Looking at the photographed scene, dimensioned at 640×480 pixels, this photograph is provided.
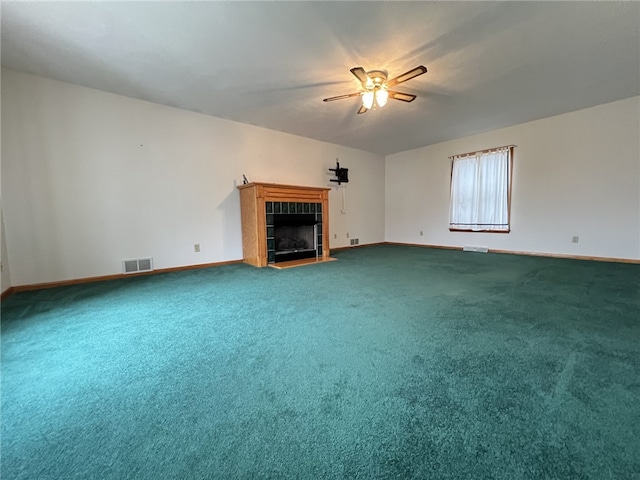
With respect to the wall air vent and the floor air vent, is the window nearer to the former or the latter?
the wall air vent

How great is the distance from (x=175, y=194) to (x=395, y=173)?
5544mm

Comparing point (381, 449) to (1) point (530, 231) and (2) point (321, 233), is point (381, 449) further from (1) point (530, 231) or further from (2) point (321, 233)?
(1) point (530, 231)

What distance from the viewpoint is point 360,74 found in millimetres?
2771

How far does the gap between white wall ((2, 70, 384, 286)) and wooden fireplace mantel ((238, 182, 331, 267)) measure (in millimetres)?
239

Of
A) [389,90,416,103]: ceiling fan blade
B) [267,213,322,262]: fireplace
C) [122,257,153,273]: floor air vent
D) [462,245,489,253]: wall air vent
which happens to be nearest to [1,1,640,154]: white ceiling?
[389,90,416,103]: ceiling fan blade

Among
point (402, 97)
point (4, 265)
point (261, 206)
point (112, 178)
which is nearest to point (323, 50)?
point (402, 97)

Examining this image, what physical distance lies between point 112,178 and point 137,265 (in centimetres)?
128

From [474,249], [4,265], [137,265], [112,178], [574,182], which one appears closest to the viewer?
[4,265]

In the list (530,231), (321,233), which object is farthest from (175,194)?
(530,231)

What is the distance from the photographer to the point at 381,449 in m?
0.95

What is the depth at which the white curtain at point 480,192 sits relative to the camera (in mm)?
5312

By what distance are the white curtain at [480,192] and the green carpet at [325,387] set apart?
3.05 meters

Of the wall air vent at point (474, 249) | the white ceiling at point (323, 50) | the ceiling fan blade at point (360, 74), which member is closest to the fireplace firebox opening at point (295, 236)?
the white ceiling at point (323, 50)

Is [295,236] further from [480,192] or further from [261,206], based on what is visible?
[480,192]
